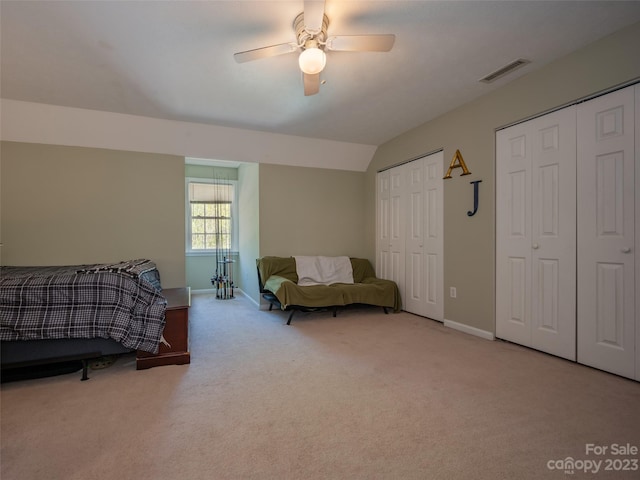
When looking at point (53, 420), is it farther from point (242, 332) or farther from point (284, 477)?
point (242, 332)

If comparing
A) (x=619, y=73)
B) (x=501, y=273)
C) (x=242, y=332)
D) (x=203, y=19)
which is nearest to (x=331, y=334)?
(x=242, y=332)

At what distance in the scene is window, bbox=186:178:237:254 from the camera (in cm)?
589

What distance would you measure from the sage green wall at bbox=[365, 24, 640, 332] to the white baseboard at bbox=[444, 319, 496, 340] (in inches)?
1.5

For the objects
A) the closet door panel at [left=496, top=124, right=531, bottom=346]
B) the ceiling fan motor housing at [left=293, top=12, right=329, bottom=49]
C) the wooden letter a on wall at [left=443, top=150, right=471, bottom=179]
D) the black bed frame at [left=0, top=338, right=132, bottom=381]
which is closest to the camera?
the ceiling fan motor housing at [left=293, top=12, right=329, bottom=49]

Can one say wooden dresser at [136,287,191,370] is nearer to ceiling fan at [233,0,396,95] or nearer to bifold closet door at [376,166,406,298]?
ceiling fan at [233,0,396,95]

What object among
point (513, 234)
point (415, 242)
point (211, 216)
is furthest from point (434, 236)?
point (211, 216)

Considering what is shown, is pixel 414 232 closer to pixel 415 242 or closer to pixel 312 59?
pixel 415 242

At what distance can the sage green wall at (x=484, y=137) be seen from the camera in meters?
2.31

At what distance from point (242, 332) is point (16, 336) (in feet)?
5.86

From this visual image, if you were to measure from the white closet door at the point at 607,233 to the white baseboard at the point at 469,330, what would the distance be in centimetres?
76

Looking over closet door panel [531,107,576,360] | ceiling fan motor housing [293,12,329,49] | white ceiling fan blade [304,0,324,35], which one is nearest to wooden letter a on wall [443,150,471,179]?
closet door panel [531,107,576,360]

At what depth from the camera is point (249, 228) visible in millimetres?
5207

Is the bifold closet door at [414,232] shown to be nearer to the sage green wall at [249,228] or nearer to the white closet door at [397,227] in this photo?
the white closet door at [397,227]

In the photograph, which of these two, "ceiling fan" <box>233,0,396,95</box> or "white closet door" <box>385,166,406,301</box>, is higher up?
"ceiling fan" <box>233,0,396,95</box>
